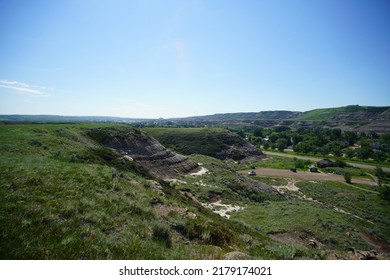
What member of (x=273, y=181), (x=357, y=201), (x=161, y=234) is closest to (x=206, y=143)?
(x=273, y=181)

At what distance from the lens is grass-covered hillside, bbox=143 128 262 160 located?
337 ft

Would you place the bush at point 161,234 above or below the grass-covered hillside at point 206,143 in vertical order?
above

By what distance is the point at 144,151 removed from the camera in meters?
53.4

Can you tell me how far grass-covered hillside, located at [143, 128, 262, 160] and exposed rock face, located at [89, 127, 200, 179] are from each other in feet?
136

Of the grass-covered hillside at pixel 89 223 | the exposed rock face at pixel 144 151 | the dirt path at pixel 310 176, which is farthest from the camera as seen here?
the dirt path at pixel 310 176


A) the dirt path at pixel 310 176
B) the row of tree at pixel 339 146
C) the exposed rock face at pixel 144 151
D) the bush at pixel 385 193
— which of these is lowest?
the dirt path at pixel 310 176

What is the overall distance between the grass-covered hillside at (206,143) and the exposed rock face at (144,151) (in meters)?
41.4

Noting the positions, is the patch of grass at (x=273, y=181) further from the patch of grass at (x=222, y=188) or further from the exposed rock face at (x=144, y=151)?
Result: the exposed rock face at (x=144, y=151)

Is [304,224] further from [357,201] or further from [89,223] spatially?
[357,201]

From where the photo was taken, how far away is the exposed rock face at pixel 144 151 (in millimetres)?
47750

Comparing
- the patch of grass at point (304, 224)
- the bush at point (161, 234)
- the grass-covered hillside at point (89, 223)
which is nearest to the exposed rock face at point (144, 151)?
the patch of grass at point (304, 224)

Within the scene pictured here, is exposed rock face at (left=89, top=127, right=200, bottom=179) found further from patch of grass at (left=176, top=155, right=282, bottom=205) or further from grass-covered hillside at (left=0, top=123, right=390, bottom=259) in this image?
grass-covered hillside at (left=0, top=123, right=390, bottom=259)
